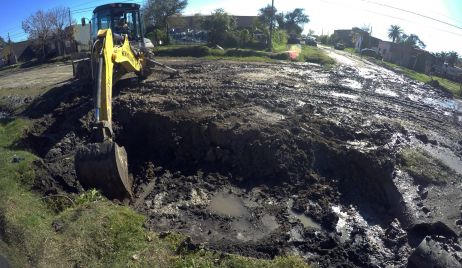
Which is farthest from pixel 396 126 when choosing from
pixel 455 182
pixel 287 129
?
pixel 287 129

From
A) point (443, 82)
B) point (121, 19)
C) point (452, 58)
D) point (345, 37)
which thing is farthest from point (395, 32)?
point (121, 19)

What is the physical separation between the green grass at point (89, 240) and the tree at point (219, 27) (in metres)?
25.3

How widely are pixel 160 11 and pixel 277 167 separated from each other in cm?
3533

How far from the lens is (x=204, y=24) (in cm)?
3462

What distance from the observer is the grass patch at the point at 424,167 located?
28.1ft

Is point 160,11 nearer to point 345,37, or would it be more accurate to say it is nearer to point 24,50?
point 24,50

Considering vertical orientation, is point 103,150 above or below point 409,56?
below

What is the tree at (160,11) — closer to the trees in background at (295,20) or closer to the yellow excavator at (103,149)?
the trees in background at (295,20)

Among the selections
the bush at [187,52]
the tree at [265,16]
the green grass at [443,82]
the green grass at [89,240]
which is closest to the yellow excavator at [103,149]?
the green grass at [89,240]

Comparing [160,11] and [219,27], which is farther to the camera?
[160,11]

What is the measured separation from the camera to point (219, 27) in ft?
102

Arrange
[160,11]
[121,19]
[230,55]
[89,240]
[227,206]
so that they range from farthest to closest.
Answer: [160,11]
[230,55]
[121,19]
[227,206]
[89,240]

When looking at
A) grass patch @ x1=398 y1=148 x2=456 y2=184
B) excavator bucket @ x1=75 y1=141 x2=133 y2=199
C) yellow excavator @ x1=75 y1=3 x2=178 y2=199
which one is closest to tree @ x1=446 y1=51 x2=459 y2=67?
grass patch @ x1=398 y1=148 x2=456 y2=184

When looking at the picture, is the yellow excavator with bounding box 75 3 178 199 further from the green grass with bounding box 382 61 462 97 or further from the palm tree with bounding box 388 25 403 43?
the palm tree with bounding box 388 25 403 43
